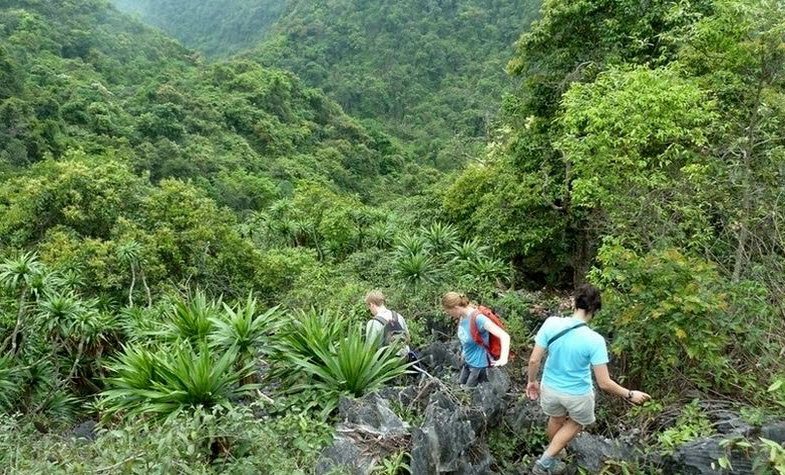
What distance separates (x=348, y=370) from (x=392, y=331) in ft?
2.73

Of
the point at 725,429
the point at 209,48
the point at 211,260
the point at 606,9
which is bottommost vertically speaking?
the point at 209,48

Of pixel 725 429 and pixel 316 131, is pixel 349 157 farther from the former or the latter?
pixel 725 429

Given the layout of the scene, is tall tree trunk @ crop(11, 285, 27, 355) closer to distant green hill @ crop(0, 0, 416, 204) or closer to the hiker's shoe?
the hiker's shoe

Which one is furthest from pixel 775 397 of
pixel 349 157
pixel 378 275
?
pixel 349 157

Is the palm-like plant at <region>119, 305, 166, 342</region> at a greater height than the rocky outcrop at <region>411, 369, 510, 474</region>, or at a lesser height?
lesser

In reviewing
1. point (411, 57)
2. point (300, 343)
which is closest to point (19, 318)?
point (300, 343)

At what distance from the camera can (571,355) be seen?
3689 mm

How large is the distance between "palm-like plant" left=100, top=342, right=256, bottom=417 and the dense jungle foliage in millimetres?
20

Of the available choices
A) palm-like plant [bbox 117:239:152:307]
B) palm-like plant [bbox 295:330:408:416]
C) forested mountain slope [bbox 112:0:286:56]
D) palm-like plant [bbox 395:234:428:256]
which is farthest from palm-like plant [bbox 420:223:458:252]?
forested mountain slope [bbox 112:0:286:56]

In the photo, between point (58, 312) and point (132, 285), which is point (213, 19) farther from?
point (58, 312)

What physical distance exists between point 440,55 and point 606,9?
1936 inches

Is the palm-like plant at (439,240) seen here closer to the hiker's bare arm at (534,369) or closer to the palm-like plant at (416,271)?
the palm-like plant at (416,271)

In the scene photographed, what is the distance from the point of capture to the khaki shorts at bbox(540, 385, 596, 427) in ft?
12.4

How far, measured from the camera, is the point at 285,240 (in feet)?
53.4
